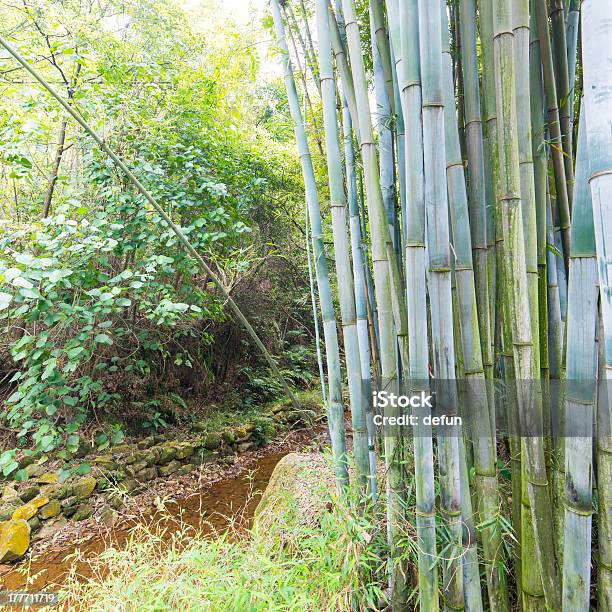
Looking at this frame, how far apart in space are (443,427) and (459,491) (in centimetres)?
→ 15

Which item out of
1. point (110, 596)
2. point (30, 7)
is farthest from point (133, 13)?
point (110, 596)

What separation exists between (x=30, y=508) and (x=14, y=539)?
Answer: 0.27m

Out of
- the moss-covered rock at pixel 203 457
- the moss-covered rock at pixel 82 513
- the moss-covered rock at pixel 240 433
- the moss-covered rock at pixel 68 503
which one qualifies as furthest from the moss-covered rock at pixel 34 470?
the moss-covered rock at pixel 240 433

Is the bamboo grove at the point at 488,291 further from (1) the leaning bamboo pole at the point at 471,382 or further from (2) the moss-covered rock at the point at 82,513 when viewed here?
(2) the moss-covered rock at the point at 82,513

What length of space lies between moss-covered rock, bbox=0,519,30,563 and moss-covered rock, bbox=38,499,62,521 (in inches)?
6.4

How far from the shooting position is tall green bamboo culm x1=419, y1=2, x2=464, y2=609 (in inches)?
Answer: 33.3

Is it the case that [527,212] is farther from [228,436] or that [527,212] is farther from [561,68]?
[228,436]

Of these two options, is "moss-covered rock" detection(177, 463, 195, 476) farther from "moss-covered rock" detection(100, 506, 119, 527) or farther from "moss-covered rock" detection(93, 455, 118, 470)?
"moss-covered rock" detection(100, 506, 119, 527)

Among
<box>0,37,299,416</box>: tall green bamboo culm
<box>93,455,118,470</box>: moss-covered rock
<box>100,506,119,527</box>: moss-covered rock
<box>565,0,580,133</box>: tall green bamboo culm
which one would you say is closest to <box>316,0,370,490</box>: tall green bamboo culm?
<box>565,0,580,133</box>: tall green bamboo culm

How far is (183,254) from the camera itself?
11.1 ft

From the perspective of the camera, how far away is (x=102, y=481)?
3.31 meters

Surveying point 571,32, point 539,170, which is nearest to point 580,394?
point 539,170

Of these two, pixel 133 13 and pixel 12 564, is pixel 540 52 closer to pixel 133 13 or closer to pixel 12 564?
pixel 12 564

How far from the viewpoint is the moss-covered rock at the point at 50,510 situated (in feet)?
9.82
